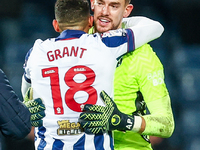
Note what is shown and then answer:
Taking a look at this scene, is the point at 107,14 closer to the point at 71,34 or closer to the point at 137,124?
the point at 71,34

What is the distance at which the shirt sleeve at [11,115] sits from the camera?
6.66ft

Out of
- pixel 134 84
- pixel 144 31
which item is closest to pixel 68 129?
pixel 134 84

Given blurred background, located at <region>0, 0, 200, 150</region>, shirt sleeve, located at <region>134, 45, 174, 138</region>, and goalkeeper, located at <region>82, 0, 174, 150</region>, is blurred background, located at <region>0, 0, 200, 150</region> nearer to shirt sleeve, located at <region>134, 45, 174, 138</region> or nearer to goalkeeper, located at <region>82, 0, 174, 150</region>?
goalkeeper, located at <region>82, 0, 174, 150</region>

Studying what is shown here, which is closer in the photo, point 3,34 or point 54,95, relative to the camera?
point 54,95

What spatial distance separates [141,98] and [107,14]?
2.03ft

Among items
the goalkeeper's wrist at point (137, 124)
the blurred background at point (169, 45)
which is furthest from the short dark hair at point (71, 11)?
the blurred background at point (169, 45)

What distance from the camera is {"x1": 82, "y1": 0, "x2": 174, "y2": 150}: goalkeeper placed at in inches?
94.2

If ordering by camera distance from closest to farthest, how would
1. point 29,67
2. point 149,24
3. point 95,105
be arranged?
point 95,105
point 29,67
point 149,24

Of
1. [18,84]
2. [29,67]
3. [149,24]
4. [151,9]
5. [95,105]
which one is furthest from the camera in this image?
[151,9]

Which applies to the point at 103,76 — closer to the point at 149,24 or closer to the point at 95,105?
the point at 95,105

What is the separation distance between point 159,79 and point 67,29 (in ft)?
2.16

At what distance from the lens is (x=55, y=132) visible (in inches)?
90.4

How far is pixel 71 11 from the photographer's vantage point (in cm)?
243

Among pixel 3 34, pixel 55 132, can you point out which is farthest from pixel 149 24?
pixel 3 34
